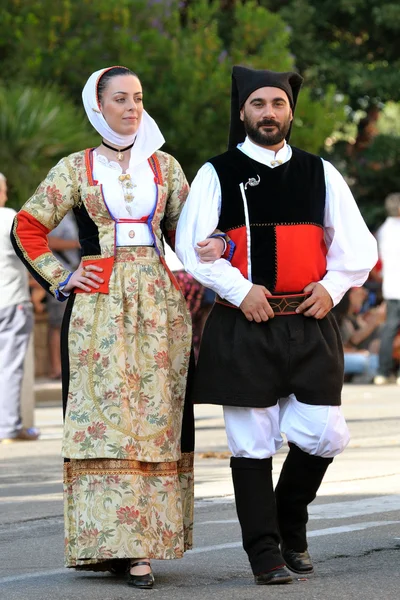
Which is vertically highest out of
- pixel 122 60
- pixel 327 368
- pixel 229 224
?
pixel 122 60

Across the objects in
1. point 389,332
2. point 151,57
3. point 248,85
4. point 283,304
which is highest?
point 151,57

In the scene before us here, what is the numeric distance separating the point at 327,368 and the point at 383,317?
13.3 meters

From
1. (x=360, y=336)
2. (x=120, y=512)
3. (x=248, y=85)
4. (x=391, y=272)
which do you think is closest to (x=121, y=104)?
(x=248, y=85)

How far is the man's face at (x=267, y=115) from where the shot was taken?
20.3 feet

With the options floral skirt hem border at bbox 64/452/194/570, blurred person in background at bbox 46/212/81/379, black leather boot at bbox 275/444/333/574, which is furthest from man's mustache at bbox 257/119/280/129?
blurred person in background at bbox 46/212/81/379

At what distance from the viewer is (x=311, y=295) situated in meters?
6.17

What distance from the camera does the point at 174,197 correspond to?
6.51m

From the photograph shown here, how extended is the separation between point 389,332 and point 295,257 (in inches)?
457

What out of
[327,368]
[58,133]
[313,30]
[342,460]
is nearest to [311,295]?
[327,368]

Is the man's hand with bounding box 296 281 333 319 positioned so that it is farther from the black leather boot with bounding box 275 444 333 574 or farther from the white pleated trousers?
the black leather boot with bounding box 275 444 333 574

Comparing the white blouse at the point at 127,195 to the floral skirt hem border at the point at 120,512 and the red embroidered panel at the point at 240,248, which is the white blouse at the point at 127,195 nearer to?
the red embroidered panel at the point at 240,248

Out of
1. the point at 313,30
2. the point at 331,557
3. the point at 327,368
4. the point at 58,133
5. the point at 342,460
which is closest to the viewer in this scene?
the point at 327,368

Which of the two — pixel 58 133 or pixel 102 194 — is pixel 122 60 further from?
pixel 102 194

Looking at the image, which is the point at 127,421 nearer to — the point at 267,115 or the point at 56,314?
the point at 267,115
